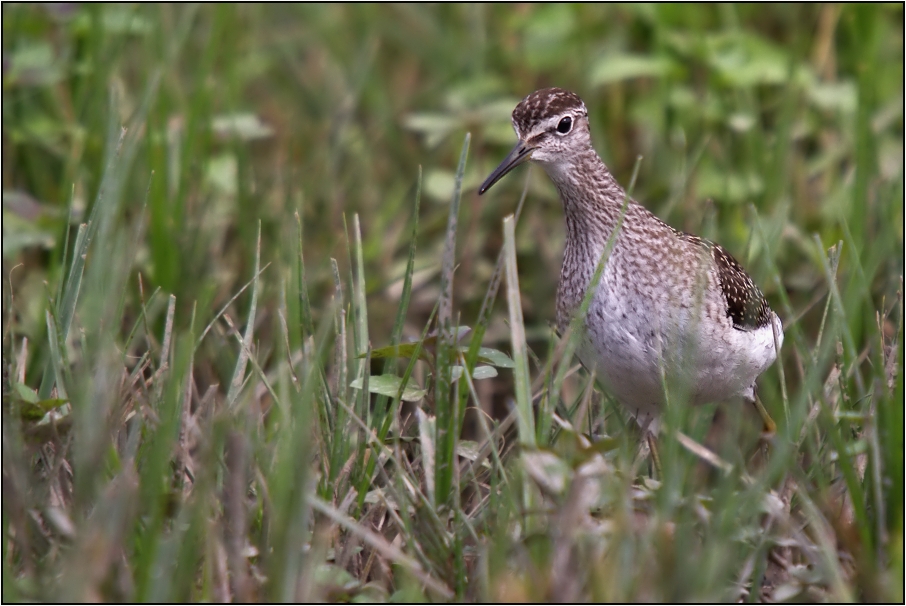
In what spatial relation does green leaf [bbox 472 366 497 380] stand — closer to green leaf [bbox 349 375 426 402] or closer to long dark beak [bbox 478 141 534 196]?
green leaf [bbox 349 375 426 402]

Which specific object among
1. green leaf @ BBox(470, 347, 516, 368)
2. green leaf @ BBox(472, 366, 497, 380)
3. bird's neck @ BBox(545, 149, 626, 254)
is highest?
bird's neck @ BBox(545, 149, 626, 254)

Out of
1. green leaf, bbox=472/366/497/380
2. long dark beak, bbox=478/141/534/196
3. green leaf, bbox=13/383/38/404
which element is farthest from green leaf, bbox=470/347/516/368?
green leaf, bbox=13/383/38/404

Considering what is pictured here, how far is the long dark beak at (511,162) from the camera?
15.4 ft

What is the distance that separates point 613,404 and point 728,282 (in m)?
0.74

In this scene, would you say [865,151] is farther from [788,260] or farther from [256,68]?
[256,68]

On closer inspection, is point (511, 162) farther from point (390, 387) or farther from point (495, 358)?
point (390, 387)

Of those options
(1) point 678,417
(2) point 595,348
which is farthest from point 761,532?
(2) point 595,348

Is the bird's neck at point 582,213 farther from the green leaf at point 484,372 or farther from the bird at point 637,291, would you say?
the green leaf at point 484,372

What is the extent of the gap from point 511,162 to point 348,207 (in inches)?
108

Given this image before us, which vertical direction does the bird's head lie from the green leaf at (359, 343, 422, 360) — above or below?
above

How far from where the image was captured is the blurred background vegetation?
331cm

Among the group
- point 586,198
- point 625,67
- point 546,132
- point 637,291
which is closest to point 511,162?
point 546,132

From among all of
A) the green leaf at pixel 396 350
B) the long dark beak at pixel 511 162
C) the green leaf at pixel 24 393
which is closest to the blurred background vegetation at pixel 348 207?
the green leaf at pixel 24 393

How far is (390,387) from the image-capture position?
12.5ft
